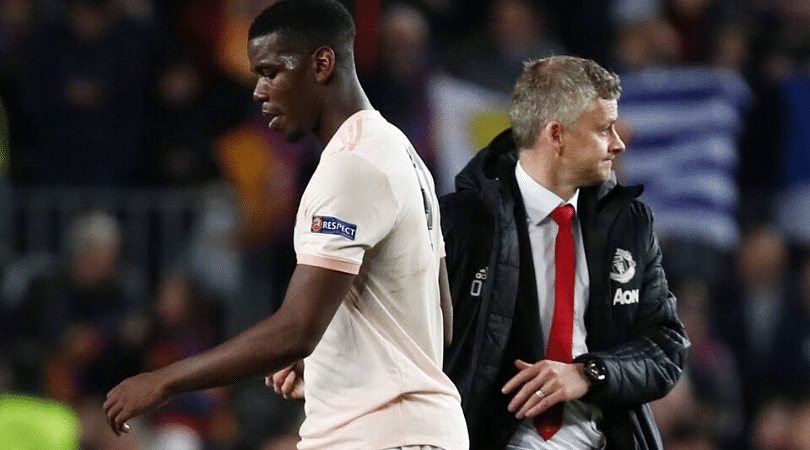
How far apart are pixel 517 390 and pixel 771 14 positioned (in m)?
5.89

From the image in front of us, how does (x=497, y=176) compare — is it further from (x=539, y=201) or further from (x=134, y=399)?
(x=134, y=399)

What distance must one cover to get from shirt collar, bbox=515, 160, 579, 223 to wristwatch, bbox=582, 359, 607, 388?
49cm

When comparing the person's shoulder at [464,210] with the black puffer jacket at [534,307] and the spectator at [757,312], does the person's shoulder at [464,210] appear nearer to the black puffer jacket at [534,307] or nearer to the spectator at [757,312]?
the black puffer jacket at [534,307]

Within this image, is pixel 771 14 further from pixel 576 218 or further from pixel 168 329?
pixel 576 218

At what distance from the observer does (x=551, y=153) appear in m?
4.42

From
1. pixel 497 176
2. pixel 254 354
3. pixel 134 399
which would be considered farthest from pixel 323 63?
pixel 497 176

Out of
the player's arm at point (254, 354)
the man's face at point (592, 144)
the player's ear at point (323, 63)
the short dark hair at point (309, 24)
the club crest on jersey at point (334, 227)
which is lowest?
the player's arm at point (254, 354)

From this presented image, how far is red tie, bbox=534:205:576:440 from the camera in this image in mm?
4270

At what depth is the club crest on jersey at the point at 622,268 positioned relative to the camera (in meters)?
4.35

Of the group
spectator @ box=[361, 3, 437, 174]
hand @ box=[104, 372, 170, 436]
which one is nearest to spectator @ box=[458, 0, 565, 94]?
spectator @ box=[361, 3, 437, 174]

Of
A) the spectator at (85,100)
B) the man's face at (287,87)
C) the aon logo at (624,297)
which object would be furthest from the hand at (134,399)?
the spectator at (85,100)

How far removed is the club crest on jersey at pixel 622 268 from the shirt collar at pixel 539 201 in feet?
0.68

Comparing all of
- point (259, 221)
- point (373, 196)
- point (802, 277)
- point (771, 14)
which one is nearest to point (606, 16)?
point (771, 14)

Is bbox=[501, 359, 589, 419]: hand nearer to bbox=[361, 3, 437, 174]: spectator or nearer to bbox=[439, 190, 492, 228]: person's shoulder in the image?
bbox=[439, 190, 492, 228]: person's shoulder
